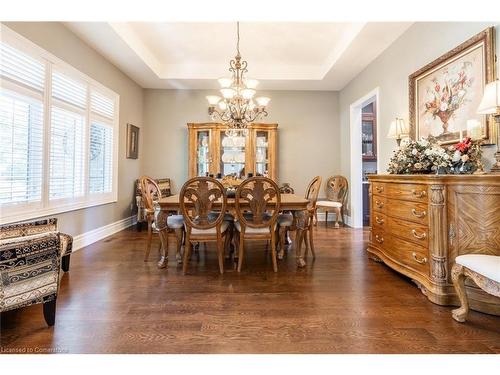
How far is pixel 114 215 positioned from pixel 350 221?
4201mm

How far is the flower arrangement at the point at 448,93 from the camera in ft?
8.14

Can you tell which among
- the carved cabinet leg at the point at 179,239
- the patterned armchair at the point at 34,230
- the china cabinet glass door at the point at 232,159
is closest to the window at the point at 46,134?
the patterned armchair at the point at 34,230

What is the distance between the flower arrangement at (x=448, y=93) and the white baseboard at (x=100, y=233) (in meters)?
4.40

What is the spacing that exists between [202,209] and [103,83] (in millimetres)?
2875

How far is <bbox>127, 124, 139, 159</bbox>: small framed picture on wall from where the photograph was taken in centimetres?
496

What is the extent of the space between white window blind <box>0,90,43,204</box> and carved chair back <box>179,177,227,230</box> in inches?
60.8

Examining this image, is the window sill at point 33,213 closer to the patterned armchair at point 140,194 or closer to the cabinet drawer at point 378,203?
the patterned armchair at point 140,194

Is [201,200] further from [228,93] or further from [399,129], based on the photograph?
[399,129]

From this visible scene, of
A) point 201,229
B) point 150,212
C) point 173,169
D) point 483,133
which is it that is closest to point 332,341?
point 201,229

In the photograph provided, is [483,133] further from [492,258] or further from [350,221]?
[350,221]

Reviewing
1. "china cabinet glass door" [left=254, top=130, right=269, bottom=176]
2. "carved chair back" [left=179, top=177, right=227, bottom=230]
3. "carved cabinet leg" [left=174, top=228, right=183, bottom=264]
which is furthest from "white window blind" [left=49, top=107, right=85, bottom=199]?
"china cabinet glass door" [left=254, top=130, right=269, bottom=176]

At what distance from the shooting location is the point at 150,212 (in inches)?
124

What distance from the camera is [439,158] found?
2254mm

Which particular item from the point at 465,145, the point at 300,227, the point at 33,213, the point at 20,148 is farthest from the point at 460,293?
the point at 20,148
